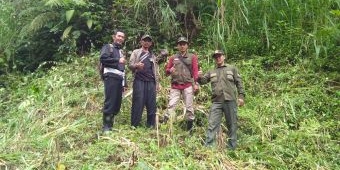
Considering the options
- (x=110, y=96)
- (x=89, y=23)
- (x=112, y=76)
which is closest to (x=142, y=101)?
(x=110, y=96)

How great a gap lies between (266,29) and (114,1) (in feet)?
11.7

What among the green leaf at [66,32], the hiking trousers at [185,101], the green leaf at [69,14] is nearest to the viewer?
the hiking trousers at [185,101]

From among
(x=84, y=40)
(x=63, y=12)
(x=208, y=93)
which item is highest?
(x=63, y=12)

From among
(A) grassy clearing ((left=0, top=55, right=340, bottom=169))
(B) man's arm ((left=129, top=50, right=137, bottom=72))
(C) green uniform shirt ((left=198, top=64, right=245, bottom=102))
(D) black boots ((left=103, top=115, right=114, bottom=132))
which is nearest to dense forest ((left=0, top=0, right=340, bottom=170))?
(A) grassy clearing ((left=0, top=55, right=340, bottom=169))

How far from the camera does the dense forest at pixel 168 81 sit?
5.50 m

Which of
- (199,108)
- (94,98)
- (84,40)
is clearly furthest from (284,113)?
(84,40)

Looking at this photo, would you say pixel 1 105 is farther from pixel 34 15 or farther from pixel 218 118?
pixel 218 118

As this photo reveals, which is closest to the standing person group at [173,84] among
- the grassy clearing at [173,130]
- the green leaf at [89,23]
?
the grassy clearing at [173,130]

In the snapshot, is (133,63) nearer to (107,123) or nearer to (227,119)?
(107,123)

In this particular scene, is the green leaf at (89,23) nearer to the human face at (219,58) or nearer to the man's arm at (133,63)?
the man's arm at (133,63)

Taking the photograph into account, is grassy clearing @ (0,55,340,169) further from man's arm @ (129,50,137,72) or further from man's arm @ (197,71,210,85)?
man's arm @ (129,50,137,72)

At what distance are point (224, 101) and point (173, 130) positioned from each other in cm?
83

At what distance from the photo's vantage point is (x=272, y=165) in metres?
5.50

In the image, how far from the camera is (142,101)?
6.28 metres
